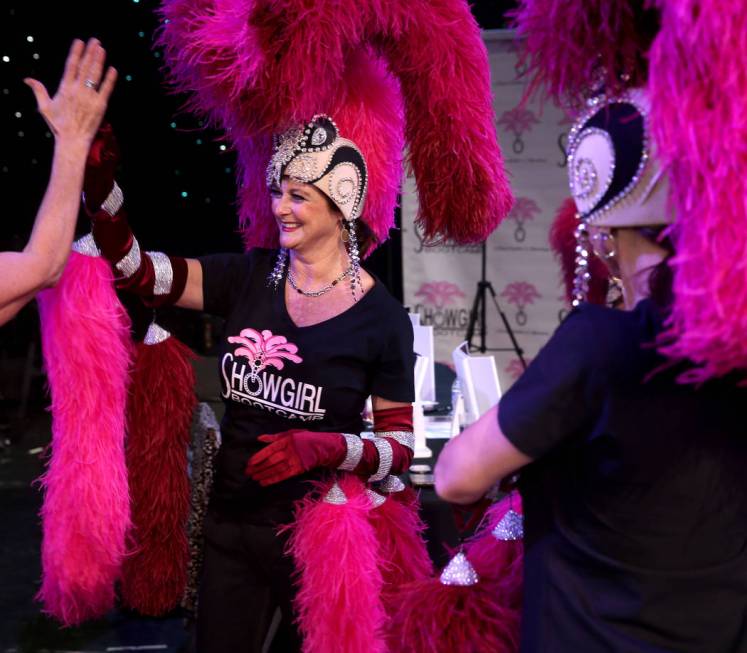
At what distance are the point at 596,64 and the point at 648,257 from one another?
0.88 ft

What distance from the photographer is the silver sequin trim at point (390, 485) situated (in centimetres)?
199

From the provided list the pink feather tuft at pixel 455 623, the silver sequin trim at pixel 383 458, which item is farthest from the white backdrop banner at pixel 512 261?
the pink feather tuft at pixel 455 623

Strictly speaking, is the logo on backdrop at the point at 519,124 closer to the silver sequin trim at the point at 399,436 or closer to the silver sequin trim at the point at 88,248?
the silver sequin trim at the point at 399,436

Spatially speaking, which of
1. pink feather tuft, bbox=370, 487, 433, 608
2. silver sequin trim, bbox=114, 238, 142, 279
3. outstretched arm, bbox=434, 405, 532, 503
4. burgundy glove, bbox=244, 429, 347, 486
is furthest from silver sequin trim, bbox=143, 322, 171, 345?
outstretched arm, bbox=434, 405, 532, 503

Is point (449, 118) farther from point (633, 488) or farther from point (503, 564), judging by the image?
point (633, 488)

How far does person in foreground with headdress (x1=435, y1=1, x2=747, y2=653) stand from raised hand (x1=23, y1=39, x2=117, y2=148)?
35.4 inches

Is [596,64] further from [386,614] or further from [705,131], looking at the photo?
[386,614]

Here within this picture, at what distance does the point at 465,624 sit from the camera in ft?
4.42

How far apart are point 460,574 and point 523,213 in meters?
5.14

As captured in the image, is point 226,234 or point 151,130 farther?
point 226,234

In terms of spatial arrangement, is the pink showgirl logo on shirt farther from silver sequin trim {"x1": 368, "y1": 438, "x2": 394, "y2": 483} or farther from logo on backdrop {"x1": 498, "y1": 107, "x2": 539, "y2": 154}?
logo on backdrop {"x1": 498, "y1": 107, "x2": 539, "y2": 154}

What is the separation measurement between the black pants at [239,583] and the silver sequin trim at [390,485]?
0.85 feet

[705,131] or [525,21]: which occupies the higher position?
[525,21]

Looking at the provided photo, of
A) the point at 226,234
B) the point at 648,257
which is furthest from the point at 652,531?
the point at 226,234
